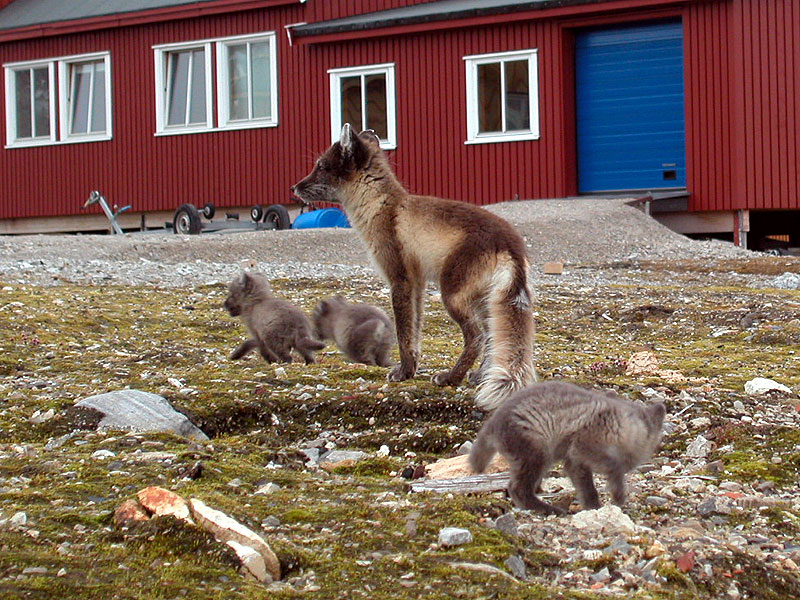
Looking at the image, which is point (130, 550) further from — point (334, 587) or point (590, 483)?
point (590, 483)

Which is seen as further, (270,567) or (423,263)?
(423,263)

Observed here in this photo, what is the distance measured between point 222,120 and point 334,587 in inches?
954

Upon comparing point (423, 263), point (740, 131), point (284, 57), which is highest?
point (284, 57)

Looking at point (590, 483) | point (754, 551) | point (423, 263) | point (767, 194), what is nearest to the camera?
point (754, 551)

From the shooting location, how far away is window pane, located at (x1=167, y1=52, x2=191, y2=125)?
27.7m

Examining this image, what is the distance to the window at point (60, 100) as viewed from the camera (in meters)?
28.9

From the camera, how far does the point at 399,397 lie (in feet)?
21.7

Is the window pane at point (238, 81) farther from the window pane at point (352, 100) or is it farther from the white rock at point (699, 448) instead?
the white rock at point (699, 448)

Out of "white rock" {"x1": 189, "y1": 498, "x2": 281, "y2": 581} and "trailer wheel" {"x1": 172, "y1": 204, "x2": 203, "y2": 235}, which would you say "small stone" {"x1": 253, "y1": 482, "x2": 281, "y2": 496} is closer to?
"white rock" {"x1": 189, "y1": 498, "x2": 281, "y2": 581}

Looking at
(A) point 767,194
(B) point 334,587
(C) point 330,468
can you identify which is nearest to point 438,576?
(B) point 334,587

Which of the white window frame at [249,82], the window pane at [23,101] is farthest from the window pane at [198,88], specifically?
the window pane at [23,101]

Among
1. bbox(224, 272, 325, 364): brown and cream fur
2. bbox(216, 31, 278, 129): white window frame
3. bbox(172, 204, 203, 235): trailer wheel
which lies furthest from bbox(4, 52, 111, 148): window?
bbox(224, 272, 325, 364): brown and cream fur

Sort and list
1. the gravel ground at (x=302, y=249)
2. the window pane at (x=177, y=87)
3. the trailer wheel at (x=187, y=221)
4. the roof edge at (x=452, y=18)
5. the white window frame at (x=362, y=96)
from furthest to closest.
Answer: the window pane at (x=177, y=87), the white window frame at (x=362, y=96), the trailer wheel at (x=187, y=221), the roof edge at (x=452, y=18), the gravel ground at (x=302, y=249)

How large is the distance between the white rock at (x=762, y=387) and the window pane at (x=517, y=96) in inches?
677
